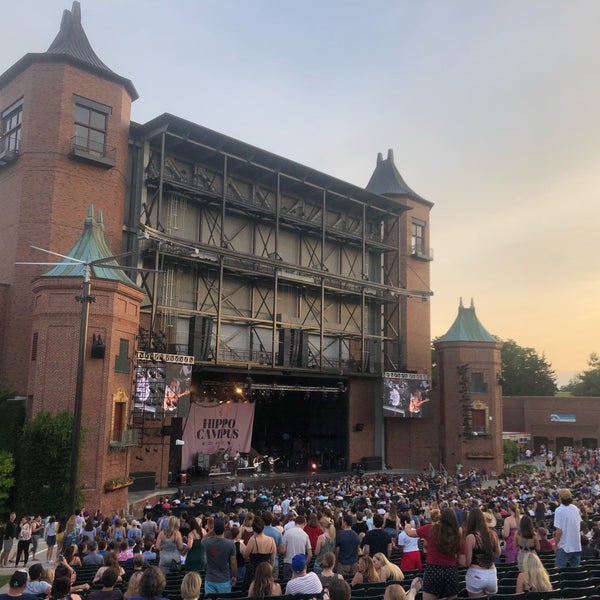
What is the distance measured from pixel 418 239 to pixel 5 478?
3526 centimetres

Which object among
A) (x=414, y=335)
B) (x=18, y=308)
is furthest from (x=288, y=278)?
(x=18, y=308)

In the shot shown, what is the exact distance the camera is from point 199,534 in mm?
10781

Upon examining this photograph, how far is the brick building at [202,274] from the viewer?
28.7 meters

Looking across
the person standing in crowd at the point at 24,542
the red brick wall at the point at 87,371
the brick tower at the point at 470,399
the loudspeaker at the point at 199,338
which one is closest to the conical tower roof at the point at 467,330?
the brick tower at the point at 470,399

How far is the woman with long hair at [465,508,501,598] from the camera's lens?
278 inches

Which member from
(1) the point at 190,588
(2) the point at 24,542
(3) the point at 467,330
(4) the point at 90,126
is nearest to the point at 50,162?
(4) the point at 90,126

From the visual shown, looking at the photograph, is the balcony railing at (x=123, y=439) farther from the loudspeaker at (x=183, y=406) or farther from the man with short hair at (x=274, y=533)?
the man with short hair at (x=274, y=533)

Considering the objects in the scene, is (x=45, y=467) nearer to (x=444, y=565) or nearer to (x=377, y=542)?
(x=377, y=542)

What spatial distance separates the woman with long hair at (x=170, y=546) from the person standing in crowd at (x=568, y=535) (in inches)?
245

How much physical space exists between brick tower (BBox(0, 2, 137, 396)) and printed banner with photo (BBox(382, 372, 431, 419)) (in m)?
20.3

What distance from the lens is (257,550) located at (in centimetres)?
896

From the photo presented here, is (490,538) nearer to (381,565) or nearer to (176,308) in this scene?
(381,565)

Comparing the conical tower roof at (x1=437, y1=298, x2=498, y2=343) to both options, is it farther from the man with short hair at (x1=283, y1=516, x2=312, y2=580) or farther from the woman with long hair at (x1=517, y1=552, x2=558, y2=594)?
the woman with long hair at (x1=517, y1=552, x2=558, y2=594)

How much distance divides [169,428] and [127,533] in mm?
15659
